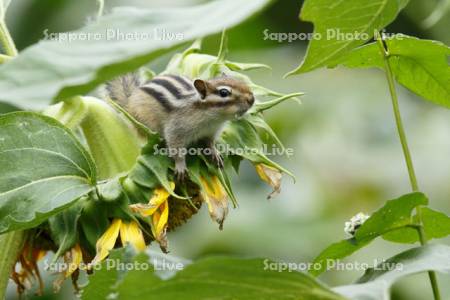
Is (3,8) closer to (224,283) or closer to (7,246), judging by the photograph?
(7,246)

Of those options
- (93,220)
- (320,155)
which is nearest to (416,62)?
(93,220)

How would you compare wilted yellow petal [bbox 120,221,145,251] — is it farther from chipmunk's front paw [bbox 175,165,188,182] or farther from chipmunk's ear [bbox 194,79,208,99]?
chipmunk's ear [bbox 194,79,208,99]

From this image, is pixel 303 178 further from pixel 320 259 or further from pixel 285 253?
pixel 320 259

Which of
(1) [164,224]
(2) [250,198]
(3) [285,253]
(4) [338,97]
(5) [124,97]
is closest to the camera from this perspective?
(1) [164,224]

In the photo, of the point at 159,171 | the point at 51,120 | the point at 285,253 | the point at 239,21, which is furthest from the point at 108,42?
the point at 285,253

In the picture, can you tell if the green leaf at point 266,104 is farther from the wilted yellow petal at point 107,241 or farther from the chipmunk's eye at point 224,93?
the wilted yellow petal at point 107,241

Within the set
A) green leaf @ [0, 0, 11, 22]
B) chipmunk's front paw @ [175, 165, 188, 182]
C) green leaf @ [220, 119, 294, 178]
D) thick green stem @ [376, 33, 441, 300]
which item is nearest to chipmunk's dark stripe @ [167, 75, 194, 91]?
green leaf @ [220, 119, 294, 178]
